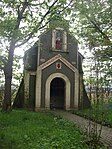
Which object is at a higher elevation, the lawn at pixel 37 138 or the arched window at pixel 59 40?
the arched window at pixel 59 40

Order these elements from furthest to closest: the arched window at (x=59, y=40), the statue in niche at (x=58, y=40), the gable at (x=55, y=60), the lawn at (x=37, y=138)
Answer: the statue in niche at (x=58, y=40), the arched window at (x=59, y=40), the gable at (x=55, y=60), the lawn at (x=37, y=138)

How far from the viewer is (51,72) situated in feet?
77.2

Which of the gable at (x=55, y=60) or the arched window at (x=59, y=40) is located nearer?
the gable at (x=55, y=60)

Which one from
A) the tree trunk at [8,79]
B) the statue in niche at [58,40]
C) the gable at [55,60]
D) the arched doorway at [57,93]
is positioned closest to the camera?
the tree trunk at [8,79]

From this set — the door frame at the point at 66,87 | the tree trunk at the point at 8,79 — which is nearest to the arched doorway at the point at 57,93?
the door frame at the point at 66,87

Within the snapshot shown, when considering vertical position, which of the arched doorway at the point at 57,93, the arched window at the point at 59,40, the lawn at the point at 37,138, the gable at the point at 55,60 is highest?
the arched window at the point at 59,40

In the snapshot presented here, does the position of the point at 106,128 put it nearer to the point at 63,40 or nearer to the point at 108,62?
the point at 108,62

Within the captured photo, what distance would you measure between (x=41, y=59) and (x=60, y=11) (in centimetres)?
859

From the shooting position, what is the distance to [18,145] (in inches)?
331

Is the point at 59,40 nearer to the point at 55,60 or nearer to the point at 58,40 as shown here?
the point at 58,40

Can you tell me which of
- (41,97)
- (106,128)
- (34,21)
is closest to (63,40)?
(41,97)

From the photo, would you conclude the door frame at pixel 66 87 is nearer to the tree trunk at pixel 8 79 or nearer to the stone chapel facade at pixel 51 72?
the stone chapel facade at pixel 51 72

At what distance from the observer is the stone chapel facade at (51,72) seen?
75.6 ft

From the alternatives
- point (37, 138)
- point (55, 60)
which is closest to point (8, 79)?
point (55, 60)
